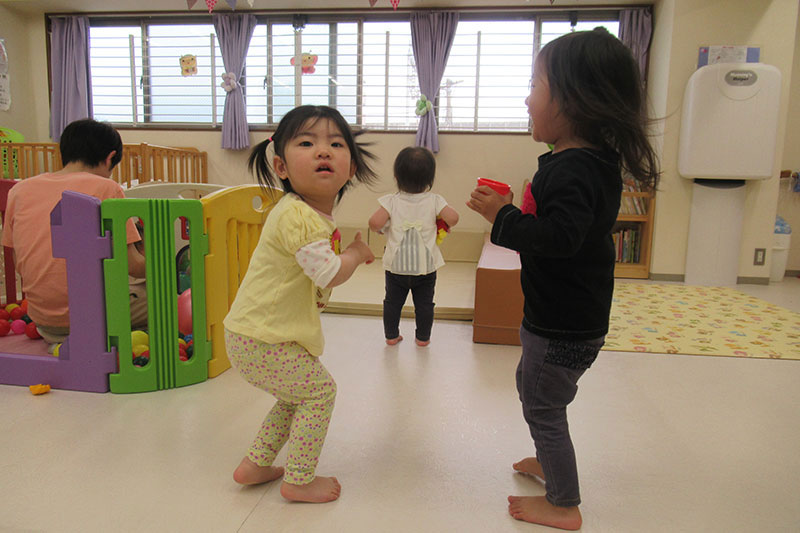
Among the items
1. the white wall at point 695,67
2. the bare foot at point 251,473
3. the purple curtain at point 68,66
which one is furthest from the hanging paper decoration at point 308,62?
the bare foot at point 251,473

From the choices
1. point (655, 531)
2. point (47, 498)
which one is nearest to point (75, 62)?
point (47, 498)

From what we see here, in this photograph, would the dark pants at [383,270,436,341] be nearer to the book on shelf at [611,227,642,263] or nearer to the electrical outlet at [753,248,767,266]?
the book on shelf at [611,227,642,263]

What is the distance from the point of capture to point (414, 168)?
7.32ft

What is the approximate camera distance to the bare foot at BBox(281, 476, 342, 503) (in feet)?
3.67

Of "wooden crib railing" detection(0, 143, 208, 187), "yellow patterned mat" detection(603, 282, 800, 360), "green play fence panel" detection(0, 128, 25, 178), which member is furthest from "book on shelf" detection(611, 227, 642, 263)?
"green play fence panel" detection(0, 128, 25, 178)

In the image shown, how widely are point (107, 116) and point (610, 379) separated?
18.7ft

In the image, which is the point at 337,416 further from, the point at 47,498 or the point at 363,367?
the point at 47,498

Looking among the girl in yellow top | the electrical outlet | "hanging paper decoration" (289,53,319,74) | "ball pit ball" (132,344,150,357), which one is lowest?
"ball pit ball" (132,344,150,357)

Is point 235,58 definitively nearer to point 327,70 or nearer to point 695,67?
point 327,70

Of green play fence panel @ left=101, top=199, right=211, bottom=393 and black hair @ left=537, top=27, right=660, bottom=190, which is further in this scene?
green play fence panel @ left=101, top=199, right=211, bottom=393

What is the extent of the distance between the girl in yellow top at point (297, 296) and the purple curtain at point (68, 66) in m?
5.33

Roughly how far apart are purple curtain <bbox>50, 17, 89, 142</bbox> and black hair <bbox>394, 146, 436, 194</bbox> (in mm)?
4587

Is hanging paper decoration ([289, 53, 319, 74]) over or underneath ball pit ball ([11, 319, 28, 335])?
over

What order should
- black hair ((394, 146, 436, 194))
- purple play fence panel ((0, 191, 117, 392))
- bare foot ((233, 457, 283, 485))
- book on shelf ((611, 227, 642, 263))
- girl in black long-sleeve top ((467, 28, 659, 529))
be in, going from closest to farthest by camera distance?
girl in black long-sleeve top ((467, 28, 659, 529)) → bare foot ((233, 457, 283, 485)) → purple play fence panel ((0, 191, 117, 392)) → black hair ((394, 146, 436, 194)) → book on shelf ((611, 227, 642, 263))
